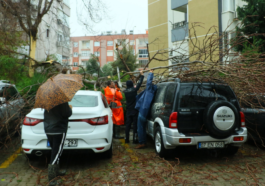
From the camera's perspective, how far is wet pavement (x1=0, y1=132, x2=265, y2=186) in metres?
4.41

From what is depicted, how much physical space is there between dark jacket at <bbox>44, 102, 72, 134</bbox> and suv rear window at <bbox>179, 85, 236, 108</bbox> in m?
2.37

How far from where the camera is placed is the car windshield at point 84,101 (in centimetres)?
557

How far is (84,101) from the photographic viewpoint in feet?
18.8

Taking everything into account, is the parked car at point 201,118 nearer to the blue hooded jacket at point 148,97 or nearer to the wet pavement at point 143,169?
the wet pavement at point 143,169

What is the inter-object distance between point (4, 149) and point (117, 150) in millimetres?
2927

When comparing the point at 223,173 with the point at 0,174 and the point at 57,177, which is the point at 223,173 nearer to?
the point at 57,177

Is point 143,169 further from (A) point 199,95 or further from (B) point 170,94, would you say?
(A) point 199,95

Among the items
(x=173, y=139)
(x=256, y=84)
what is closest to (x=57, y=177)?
(x=173, y=139)

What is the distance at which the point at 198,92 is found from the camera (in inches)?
211

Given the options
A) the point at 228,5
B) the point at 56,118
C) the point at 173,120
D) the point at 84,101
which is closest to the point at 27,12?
the point at 84,101

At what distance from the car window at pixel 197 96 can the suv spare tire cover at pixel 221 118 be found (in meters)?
0.30

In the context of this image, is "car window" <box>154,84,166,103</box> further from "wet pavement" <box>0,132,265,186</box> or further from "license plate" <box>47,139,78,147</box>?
"license plate" <box>47,139,78,147</box>

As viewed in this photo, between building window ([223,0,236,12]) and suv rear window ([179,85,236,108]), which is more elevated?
building window ([223,0,236,12])

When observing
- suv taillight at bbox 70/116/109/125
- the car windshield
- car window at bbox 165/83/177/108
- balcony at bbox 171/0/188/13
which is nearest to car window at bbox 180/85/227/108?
car window at bbox 165/83/177/108
